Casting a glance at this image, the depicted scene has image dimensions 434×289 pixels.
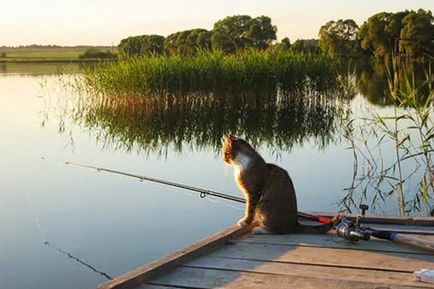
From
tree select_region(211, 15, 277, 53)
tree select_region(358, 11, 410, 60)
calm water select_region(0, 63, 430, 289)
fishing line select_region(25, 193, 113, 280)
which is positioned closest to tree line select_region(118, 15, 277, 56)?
tree select_region(211, 15, 277, 53)

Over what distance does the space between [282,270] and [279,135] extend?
1199 cm

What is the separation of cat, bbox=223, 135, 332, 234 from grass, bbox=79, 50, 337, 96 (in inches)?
555

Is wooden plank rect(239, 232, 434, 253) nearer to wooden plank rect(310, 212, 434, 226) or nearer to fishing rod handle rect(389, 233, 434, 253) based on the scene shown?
fishing rod handle rect(389, 233, 434, 253)

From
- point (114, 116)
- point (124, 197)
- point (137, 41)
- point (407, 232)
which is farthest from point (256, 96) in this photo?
point (137, 41)

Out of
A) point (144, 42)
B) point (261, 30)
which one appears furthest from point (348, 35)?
point (144, 42)

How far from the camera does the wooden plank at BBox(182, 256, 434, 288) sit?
3.98 meters

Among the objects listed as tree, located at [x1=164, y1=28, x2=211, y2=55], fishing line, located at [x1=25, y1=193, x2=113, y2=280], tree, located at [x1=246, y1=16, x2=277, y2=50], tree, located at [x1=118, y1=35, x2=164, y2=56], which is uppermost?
tree, located at [x1=246, y1=16, x2=277, y2=50]

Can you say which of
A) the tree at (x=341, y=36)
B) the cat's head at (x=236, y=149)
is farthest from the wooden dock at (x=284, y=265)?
the tree at (x=341, y=36)

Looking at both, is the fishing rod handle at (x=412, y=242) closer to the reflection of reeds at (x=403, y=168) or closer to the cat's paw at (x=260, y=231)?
the cat's paw at (x=260, y=231)

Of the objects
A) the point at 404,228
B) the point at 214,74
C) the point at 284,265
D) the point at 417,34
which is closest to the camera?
the point at 284,265

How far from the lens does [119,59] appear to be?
21766 millimetres

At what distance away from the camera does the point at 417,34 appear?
237 feet

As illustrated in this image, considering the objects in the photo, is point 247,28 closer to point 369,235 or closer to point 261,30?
point 261,30

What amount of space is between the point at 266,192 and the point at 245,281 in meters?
1.22
